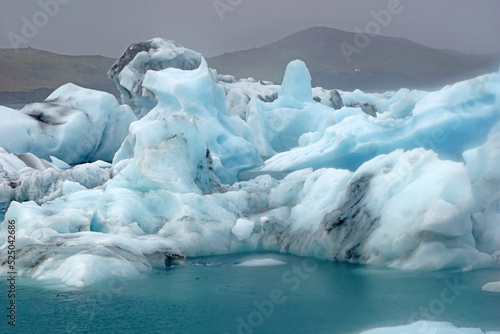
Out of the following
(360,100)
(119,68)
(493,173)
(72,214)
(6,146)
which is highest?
(360,100)

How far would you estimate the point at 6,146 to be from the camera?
17.0 metres

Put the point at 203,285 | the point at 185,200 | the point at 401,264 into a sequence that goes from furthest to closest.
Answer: the point at 185,200 → the point at 401,264 → the point at 203,285

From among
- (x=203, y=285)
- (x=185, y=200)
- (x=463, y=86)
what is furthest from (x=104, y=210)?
(x=463, y=86)

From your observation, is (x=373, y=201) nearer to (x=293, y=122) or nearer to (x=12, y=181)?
(x=12, y=181)

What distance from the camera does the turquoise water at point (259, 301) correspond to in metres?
5.23

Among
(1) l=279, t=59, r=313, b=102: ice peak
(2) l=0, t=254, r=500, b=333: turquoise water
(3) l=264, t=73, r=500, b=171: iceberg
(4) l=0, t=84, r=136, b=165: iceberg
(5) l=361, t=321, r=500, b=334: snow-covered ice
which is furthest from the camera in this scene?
(1) l=279, t=59, r=313, b=102: ice peak

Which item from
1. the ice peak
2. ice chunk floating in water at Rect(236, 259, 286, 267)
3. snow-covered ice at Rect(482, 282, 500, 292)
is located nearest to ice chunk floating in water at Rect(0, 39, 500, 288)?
ice chunk floating in water at Rect(236, 259, 286, 267)

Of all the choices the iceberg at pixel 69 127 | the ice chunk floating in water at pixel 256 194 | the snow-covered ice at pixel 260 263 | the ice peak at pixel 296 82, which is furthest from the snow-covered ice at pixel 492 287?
the ice peak at pixel 296 82

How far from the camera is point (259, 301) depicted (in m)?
5.98

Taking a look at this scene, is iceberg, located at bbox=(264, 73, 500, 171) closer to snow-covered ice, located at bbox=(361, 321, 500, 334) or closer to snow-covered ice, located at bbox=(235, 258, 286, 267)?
snow-covered ice, located at bbox=(235, 258, 286, 267)

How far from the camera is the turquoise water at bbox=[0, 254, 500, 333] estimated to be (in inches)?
206

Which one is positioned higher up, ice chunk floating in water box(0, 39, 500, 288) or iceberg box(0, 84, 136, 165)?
iceberg box(0, 84, 136, 165)

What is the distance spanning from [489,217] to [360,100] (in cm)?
2773

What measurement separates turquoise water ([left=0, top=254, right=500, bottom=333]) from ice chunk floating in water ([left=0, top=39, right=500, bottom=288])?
→ 41cm
